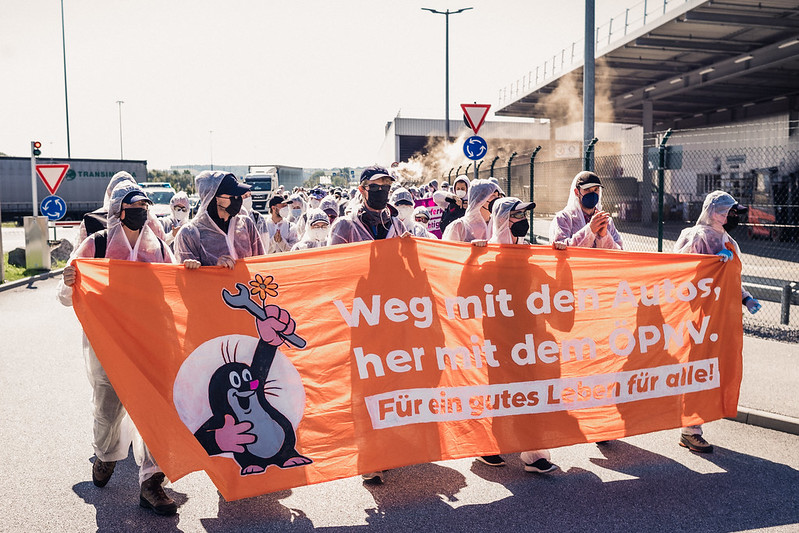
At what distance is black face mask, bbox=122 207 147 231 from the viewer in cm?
450

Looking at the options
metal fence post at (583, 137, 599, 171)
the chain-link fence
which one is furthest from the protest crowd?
metal fence post at (583, 137, 599, 171)

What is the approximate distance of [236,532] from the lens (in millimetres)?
3891

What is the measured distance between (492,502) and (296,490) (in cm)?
131

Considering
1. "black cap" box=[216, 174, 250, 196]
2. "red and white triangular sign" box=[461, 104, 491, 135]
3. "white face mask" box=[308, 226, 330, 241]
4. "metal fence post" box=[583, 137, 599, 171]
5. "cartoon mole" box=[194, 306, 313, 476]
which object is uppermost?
"red and white triangular sign" box=[461, 104, 491, 135]

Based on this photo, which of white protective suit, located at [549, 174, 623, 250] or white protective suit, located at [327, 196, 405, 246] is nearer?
white protective suit, located at [327, 196, 405, 246]

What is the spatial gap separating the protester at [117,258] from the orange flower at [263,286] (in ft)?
2.65

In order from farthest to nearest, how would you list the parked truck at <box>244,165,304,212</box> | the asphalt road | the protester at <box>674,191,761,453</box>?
the parked truck at <box>244,165,304,212</box> → the protester at <box>674,191,761,453</box> → the asphalt road

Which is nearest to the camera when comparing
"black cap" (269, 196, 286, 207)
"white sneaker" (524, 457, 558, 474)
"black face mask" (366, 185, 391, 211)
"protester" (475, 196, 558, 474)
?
"white sneaker" (524, 457, 558, 474)

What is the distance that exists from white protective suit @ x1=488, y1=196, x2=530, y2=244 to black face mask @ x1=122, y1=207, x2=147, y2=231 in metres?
2.56

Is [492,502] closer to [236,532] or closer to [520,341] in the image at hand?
[520,341]

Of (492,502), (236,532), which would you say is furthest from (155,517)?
(492,502)

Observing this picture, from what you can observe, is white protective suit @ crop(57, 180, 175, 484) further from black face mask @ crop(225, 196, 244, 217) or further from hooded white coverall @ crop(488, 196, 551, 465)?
hooded white coverall @ crop(488, 196, 551, 465)

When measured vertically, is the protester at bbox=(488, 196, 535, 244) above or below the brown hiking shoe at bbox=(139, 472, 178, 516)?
above

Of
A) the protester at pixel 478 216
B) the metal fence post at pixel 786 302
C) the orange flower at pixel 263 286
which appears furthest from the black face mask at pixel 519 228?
the metal fence post at pixel 786 302
